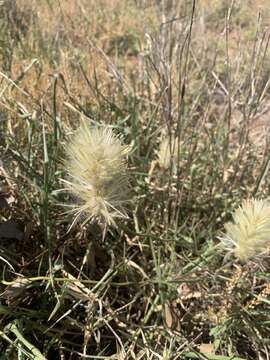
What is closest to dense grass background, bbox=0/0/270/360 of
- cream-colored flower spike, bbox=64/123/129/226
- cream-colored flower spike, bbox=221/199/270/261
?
cream-colored flower spike, bbox=221/199/270/261

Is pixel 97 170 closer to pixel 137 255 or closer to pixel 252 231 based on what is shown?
pixel 252 231

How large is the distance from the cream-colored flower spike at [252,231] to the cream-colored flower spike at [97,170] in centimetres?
23

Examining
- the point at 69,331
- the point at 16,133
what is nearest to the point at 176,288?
the point at 69,331

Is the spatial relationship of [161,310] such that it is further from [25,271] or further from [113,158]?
[113,158]

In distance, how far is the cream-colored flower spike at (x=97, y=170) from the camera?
0.73 m

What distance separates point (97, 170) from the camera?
2.44 feet

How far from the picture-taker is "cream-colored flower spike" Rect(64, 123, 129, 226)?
2.41ft

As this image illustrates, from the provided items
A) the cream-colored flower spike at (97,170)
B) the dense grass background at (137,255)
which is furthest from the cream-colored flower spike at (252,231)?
the cream-colored flower spike at (97,170)

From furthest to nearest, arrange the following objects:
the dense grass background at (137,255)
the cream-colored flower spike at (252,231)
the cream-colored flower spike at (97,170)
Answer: the dense grass background at (137,255) → the cream-colored flower spike at (252,231) → the cream-colored flower spike at (97,170)

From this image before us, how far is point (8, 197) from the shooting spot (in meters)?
0.97

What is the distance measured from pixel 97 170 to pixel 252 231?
31 centimetres

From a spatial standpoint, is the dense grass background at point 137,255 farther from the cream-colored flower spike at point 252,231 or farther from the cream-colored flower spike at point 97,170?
the cream-colored flower spike at point 97,170

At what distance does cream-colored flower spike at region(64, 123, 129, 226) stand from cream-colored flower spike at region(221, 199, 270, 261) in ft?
0.74

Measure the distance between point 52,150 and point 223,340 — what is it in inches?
22.8
